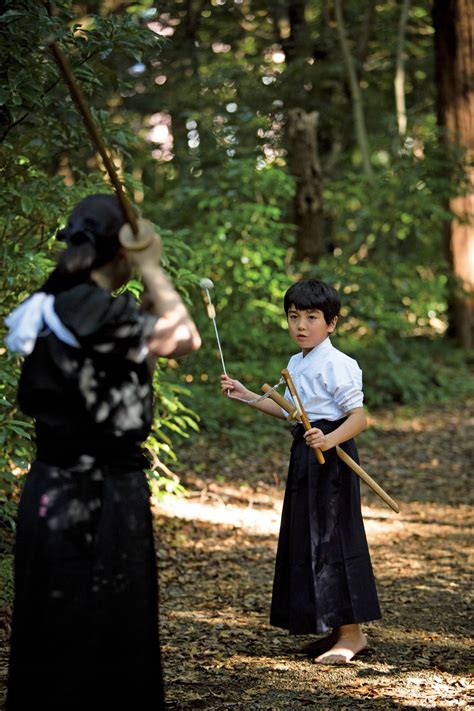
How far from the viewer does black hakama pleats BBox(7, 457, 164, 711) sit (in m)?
2.72

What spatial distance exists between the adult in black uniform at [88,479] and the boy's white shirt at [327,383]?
142cm

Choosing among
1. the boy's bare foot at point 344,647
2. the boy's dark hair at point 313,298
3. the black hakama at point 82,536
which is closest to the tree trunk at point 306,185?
the boy's dark hair at point 313,298

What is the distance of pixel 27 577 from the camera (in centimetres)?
274

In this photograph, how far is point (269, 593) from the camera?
5.67m

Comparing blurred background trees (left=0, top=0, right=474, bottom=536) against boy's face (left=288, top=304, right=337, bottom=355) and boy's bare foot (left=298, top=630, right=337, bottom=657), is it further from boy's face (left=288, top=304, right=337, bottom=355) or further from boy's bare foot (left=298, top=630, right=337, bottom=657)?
boy's bare foot (left=298, top=630, right=337, bottom=657)

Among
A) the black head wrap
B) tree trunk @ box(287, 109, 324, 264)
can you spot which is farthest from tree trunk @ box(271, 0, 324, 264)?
the black head wrap

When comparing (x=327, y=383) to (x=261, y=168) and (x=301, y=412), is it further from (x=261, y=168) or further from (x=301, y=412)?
(x=261, y=168)

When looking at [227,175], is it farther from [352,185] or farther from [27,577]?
[27,577]

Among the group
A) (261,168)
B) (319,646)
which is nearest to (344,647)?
(319,646)

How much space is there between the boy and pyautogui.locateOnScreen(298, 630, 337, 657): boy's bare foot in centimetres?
3

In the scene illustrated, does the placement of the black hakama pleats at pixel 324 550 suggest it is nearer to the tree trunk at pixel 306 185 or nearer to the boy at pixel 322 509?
the boy at pixel 322 509

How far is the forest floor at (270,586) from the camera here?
397 cm

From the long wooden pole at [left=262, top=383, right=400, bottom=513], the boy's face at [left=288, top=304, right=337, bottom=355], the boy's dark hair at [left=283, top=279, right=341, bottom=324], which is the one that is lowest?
the long wooden pole at [left=262, top=383, right=400, bottom=513]

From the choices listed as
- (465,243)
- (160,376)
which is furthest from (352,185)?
(160,376)
